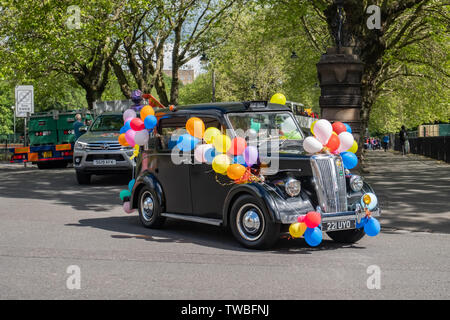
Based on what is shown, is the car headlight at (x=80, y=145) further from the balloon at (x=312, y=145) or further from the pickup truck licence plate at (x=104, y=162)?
the balloon at (x=312, y=145)

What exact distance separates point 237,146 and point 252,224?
973 millimetres

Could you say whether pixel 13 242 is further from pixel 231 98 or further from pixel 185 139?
pixel 231 98

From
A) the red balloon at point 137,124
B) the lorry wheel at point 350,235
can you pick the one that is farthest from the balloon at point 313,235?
the red balloon at point 137,124

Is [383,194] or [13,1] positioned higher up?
[13,1]

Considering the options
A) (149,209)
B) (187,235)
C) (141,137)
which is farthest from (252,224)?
(141,137)

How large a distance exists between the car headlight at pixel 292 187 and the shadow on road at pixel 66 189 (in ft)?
18.8

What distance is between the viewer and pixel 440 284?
606 centimetres

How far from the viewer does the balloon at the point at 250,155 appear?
782cm

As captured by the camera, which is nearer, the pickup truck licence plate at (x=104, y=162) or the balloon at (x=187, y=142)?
the balloon at (x=187, y=142)

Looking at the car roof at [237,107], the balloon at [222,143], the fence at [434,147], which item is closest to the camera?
the balloon at [222,143]

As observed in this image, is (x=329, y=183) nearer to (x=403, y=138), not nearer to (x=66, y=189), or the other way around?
(x=66, y=189)

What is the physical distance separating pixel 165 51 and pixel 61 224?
2915 cm

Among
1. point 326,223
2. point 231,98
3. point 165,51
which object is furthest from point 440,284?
point 231,98

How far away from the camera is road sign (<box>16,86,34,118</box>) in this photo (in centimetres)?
2806
